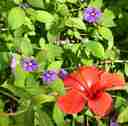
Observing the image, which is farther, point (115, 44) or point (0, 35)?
point (115, 44)

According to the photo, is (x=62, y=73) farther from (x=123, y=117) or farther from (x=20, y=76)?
(x=123, y=117)

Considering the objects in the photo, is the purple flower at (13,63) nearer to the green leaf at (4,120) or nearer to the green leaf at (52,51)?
the green leaf at (52,51)

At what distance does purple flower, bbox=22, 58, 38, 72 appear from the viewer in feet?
5.42

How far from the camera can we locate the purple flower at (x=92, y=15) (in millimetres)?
1876

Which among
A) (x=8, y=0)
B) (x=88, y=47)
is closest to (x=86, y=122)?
(x=88, y=47)

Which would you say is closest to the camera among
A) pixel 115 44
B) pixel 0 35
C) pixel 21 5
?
pixel 21 5

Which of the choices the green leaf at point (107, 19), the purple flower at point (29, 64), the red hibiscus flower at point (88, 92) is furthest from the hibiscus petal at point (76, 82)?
the green leaf at point (107, 19)

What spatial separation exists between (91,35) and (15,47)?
358 mm

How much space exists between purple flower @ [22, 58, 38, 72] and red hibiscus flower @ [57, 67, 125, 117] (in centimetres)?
16

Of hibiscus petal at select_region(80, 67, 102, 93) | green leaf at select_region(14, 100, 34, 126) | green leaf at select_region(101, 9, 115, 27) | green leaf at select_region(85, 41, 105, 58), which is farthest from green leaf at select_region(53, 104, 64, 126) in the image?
green leaf at select_region(101, 9, 115, 27)

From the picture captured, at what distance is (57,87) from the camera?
5.02 feet

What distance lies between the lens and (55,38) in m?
1.87

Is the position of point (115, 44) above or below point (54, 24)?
below

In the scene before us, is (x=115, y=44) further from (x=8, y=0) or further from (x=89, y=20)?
(x=8, y=0)
